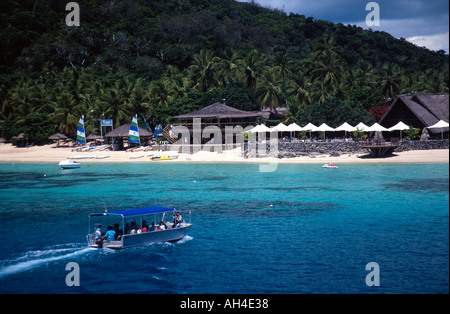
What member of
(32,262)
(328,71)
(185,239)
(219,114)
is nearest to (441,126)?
(219,114)

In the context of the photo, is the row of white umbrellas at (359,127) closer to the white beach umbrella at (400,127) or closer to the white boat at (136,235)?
the white beach umbrella at (400,127)

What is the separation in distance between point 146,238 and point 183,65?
84.1 m

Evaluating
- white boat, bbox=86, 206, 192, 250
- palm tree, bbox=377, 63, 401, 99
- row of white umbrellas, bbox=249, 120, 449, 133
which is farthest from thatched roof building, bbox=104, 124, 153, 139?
white boat, bbox=86, 206, 192, 250

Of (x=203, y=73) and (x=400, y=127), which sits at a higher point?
(x=203, y=73)

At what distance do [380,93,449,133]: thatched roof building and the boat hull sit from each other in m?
32.1

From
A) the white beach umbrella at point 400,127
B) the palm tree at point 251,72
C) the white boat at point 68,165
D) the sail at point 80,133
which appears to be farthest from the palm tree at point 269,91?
the white boat at point 68,165

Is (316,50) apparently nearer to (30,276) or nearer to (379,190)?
(379,190)

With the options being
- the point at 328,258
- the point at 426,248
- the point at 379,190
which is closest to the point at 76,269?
the point at 328,258

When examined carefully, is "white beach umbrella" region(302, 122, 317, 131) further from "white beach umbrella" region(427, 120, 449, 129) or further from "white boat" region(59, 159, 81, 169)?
"white boat" region(59, 159, 81, 169)

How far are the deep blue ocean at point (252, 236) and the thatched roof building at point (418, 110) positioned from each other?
7.80 m

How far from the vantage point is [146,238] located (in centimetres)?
1975

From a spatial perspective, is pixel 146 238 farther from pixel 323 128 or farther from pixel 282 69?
pixel 282 69

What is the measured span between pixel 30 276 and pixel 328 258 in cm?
1153
